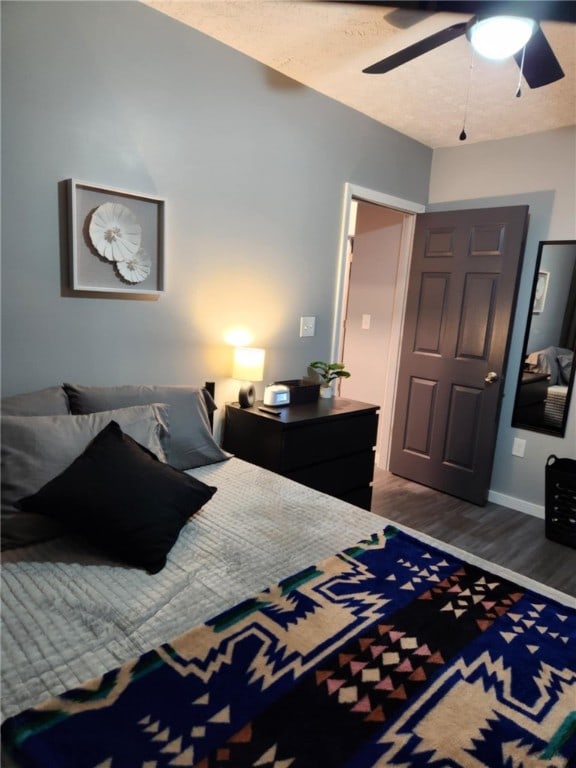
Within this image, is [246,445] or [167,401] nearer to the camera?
[167,401]

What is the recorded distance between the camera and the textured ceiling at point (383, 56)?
1.94 meters

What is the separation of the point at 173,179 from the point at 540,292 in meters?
2.42

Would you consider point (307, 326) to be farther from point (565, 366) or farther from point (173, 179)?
point (565, 366)

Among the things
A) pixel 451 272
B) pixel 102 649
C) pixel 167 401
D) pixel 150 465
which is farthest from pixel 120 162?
pixel 451 272

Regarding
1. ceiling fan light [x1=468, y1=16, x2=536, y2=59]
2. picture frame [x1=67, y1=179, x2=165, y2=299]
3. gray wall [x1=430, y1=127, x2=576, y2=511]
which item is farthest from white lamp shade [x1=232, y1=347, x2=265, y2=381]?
gray wall [x1=430, y1=127, x2=576, y2=511]

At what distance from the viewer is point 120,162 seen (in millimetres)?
2023

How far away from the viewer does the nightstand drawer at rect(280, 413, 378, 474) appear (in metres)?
2.37

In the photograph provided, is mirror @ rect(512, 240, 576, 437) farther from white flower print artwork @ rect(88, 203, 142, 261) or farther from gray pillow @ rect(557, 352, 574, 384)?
white flower print artwork @ rect(88, 203, 142, 261)

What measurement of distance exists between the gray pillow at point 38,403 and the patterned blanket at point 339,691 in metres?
1.04

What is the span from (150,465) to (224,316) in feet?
3.99

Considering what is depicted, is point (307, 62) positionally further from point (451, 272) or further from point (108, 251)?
point (451, 272)

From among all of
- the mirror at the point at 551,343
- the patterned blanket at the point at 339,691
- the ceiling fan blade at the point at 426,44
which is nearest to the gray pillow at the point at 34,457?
the patterned blanket at the point at 339,691

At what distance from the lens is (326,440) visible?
2527 millimetres

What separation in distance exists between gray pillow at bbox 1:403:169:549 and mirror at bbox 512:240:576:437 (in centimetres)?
277
